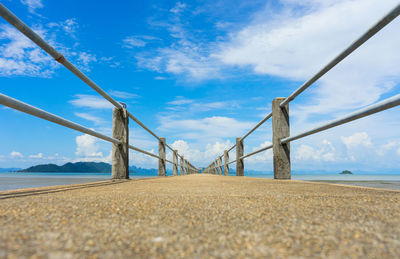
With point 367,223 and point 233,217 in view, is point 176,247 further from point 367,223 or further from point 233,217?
point 367,223

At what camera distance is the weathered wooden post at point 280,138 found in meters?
3.44

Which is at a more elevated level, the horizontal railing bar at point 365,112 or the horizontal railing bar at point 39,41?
the horizontal railing bar at point 39,41

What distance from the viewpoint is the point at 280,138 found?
11.5ft

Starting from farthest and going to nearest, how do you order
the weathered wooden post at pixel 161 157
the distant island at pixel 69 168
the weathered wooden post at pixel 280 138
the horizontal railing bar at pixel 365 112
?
the distant island at pixel 69 168 < the weathered wooden post at pixel 161 157 < the weathered wooden post at pixel 280 138 < the horizontal railing bar at pixel 365 112

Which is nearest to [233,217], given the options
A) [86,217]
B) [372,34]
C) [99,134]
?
[86,217]

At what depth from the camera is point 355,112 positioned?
180 centimetres

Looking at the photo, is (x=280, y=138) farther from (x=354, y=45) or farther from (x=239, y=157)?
(x=239, y=157)

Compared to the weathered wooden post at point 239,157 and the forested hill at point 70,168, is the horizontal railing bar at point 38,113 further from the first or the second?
the forested hill at point 70,168

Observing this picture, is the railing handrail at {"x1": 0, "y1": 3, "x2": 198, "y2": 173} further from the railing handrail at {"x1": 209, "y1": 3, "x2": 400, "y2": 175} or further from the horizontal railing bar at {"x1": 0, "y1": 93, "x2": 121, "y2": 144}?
the railing handrail at {"x1": 209, "y1": 3, "x2": 400, "y2": 175}

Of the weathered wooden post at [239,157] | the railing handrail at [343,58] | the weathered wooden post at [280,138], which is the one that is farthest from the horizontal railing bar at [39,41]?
the weathered wooden post at [239,157]

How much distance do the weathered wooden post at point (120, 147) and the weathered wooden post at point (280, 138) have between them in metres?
2.18

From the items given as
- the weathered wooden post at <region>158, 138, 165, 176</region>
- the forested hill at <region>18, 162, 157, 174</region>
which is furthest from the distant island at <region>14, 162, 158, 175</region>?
the weathered wooden post at <region>158, 138, 165, 176</region>

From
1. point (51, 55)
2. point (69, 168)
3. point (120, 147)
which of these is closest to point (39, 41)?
point (51, 55)

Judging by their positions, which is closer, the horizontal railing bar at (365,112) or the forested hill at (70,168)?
the horizontal railing bar at (365,112)
